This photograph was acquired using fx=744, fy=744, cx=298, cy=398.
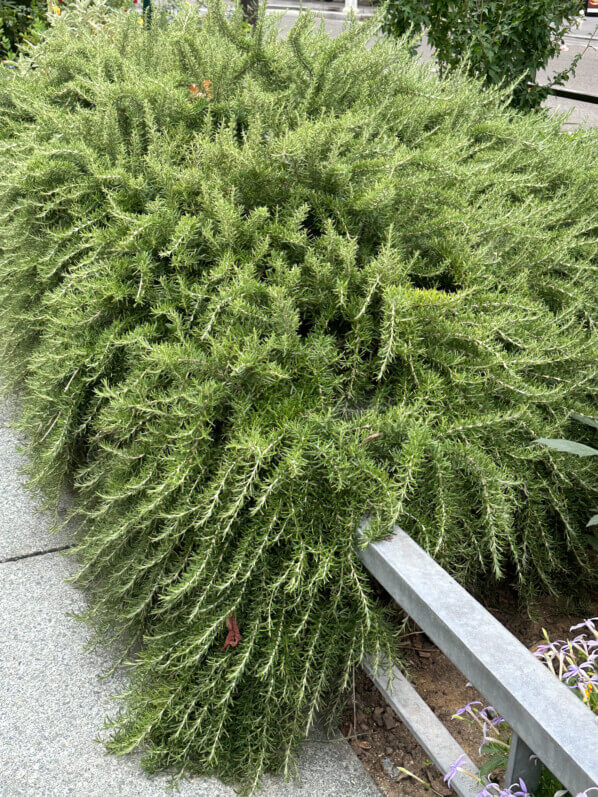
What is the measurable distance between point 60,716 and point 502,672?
51.9 inches

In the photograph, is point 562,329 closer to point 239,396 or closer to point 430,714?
point 239,396

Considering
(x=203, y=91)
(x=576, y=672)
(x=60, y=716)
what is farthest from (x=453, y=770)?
(x=203, y=91)

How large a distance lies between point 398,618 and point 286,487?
0.70 meters

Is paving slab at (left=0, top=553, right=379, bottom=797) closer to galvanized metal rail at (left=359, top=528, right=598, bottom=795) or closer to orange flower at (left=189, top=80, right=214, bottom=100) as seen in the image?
galvanized metal rail at (left=359, top=528, right=598, bottom=795)

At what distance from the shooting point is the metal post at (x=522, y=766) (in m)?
1.46

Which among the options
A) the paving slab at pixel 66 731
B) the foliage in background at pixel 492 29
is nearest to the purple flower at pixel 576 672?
the paving slab at pixel 66 731

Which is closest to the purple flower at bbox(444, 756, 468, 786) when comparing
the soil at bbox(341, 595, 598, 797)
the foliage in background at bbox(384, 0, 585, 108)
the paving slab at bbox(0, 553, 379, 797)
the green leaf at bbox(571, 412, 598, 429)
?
the soil at bbox(341, 595, 598, 797)

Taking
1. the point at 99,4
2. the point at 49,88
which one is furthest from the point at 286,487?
the point at 99,4

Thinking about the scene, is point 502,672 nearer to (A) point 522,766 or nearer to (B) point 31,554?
(A) point 522,766

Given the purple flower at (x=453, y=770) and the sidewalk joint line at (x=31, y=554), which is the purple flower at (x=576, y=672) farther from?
the sidewalk joint line at (x=31, y=554)

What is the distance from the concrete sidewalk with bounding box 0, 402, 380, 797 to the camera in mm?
1917

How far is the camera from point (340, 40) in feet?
10.9

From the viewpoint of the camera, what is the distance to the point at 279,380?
207 centimetres

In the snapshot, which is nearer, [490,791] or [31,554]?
[490,791]
